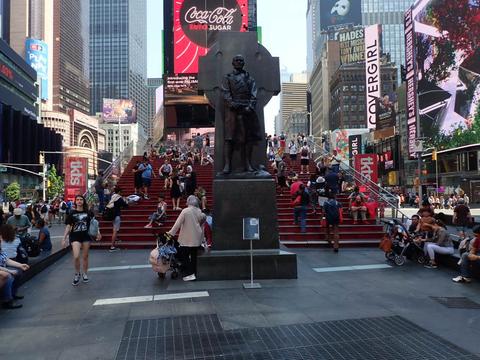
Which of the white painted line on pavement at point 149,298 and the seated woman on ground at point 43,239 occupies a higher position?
the seated woman on ground at point 43,239

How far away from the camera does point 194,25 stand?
42.9m

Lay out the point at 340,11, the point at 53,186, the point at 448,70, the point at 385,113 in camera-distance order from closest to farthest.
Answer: the point at 448,70
the point at 385,113
the point at 53,186
the point at 340,11

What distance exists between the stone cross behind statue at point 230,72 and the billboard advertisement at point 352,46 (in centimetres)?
13468

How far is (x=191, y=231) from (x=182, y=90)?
119ft

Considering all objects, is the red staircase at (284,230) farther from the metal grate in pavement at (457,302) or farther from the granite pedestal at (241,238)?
the metal grate in pavement at (457,302)

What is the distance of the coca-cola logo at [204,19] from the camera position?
42.8 metres

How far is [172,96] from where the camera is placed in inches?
1714

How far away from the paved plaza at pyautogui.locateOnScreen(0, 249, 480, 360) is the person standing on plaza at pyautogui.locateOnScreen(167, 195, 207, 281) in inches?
22.3

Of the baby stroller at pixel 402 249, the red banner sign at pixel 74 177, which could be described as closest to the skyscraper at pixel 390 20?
the red banner sign at pixel 74 177

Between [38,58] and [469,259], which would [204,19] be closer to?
[469,259]

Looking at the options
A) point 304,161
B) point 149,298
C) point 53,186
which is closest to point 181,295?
point 149,298

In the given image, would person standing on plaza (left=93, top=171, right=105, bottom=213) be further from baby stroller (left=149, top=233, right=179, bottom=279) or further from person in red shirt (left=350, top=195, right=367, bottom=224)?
person in red shirt (left=350, top=195, right=367, bottom=224)

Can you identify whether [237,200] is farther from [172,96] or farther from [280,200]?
[172,96]

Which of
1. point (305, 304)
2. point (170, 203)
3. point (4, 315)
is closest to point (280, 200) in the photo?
point (170, 203)
